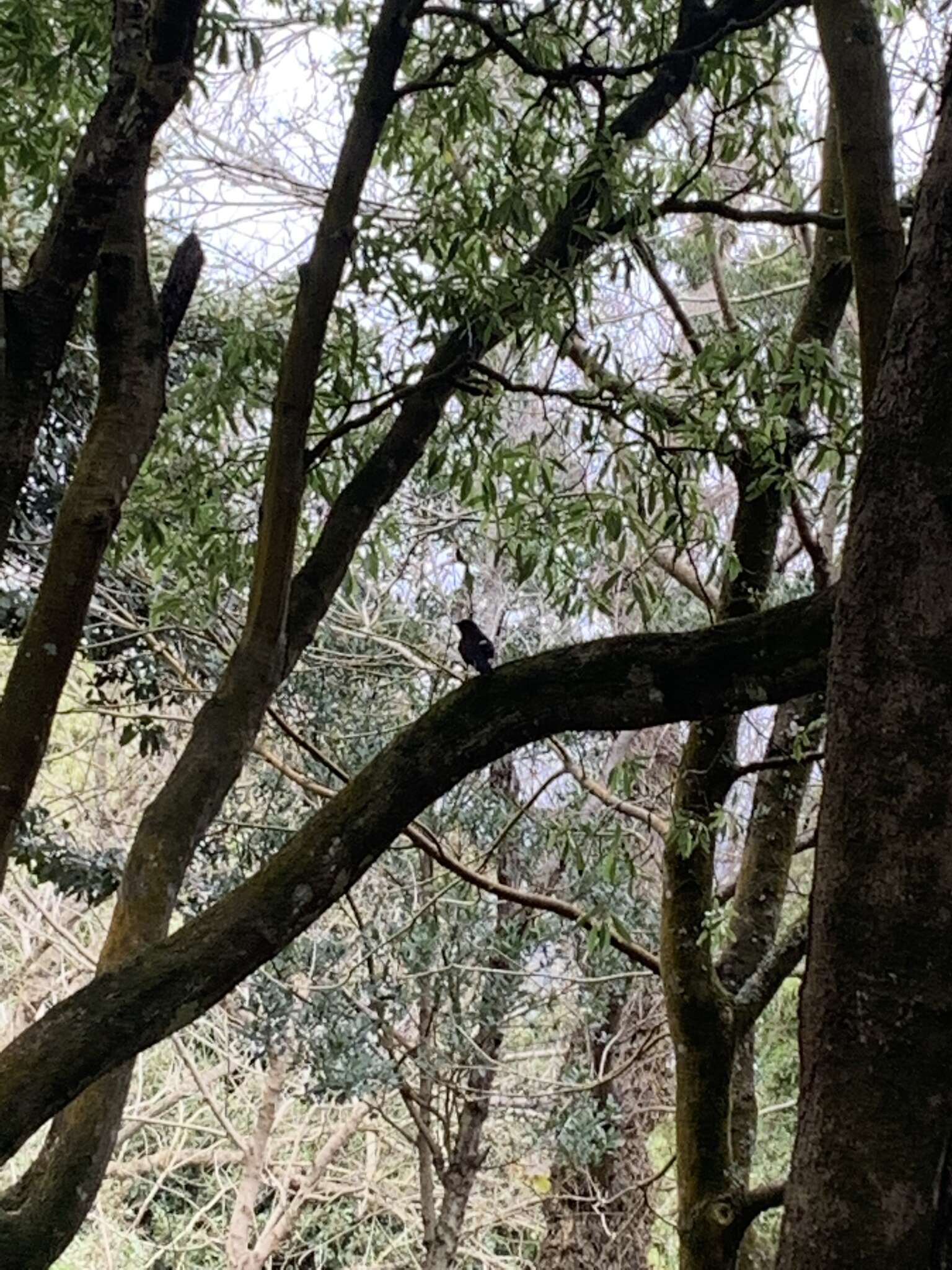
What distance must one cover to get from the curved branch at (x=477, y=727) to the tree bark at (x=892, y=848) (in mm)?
294

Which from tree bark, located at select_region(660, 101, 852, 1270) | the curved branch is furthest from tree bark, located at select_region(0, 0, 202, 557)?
tree bark, located at select_region(660, 101, 852, 1270)

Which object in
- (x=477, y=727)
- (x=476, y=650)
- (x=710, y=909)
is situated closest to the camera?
(x=477, y=727)

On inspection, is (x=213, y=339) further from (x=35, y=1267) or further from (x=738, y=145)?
(x=35, y=1267)

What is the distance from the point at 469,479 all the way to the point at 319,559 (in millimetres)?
345

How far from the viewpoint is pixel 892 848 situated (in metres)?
0.84

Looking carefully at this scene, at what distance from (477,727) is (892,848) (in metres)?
0.54

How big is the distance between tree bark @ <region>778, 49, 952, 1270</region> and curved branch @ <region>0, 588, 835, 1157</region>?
0.29 metres

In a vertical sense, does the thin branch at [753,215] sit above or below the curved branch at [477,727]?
above

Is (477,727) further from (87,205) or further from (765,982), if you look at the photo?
(765,982)

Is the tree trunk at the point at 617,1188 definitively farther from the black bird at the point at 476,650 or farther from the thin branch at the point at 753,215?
the thin branch at the point at 753,215

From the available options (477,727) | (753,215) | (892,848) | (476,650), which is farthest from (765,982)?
(892,848)

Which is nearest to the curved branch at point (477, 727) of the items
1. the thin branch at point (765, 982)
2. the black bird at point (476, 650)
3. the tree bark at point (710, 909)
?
the black bird at point (476, 650)

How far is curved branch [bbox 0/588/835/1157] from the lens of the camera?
121 cm

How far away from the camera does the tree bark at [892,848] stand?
0.81 metres
